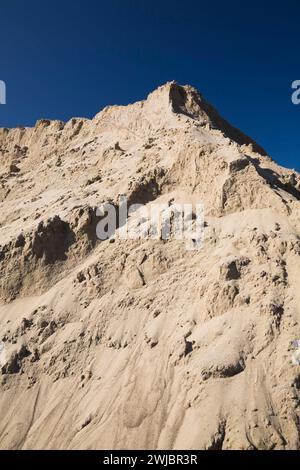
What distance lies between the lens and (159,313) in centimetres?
1605

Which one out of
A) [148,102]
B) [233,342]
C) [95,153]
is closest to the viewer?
[233,342]

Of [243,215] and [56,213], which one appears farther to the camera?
[56,213]

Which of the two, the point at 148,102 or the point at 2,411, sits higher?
the point at 148,102

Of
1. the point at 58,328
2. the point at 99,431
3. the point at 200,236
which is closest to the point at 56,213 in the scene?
the point at 58,328

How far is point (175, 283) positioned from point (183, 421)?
5.77 metres

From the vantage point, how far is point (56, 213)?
22406 mm

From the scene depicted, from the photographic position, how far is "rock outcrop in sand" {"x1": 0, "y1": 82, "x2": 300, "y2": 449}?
1231 centimetres

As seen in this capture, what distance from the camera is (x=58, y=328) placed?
17344mm

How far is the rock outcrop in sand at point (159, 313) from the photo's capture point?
40.4ft
